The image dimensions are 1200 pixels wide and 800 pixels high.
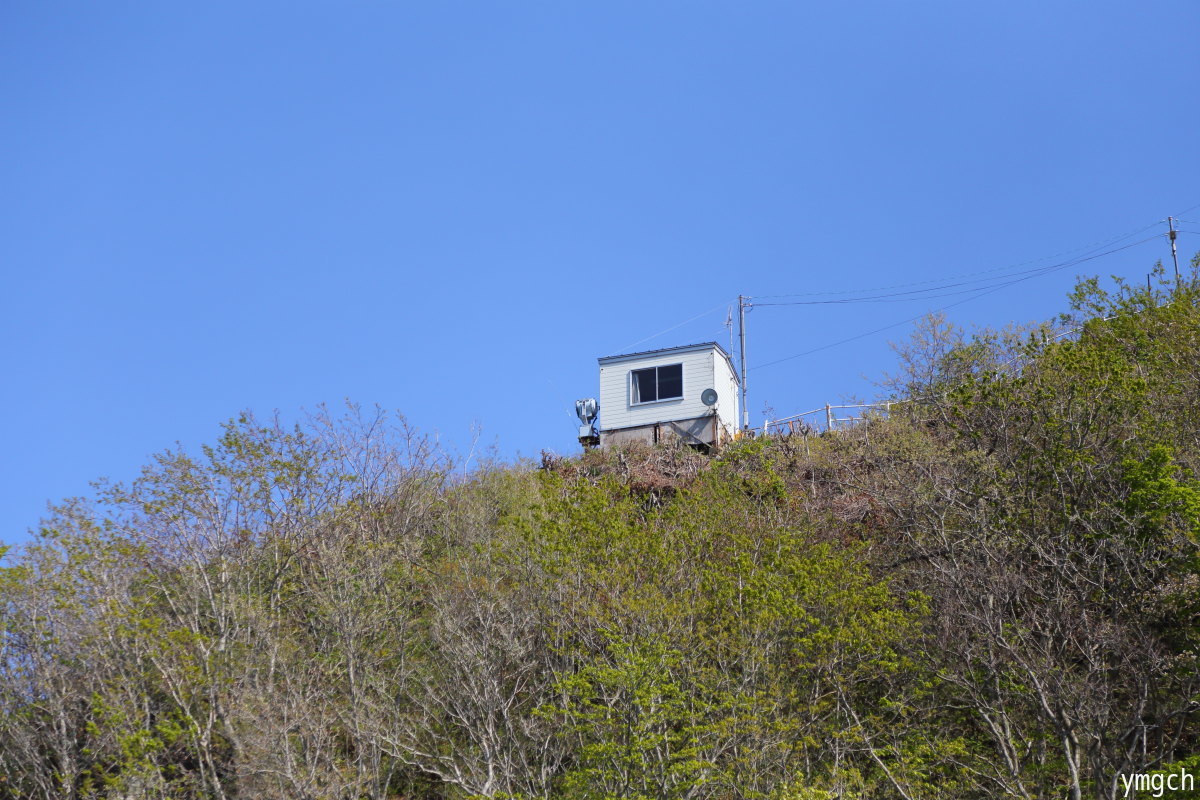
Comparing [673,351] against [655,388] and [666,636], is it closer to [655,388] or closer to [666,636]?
[655,388]

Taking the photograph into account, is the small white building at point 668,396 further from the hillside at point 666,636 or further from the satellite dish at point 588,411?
the hillside at point 666,636

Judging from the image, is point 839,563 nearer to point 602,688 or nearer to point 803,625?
point 803,625

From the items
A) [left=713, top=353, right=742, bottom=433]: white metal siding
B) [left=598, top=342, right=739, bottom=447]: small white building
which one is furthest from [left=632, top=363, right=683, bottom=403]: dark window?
[left=713, top=353, right=742, bottom=433]: white metal siding

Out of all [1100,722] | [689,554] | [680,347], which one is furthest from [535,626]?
[680,347]

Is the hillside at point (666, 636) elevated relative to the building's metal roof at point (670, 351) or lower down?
lower down

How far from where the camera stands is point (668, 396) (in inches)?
1679

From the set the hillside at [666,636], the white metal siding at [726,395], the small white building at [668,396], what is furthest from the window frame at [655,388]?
the hillside at [666,636]

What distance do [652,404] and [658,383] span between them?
841 millimetres

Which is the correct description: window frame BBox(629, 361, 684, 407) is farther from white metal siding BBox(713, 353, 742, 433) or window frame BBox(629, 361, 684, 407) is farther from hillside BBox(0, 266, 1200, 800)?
hillside BBox(0, 266, 1200, 800)

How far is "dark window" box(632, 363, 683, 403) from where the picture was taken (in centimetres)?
4266

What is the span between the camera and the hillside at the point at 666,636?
21188 millimetres

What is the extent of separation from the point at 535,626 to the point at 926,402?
17390mm

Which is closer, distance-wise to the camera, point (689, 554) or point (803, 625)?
point (803, 625)

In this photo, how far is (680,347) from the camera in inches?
1692
